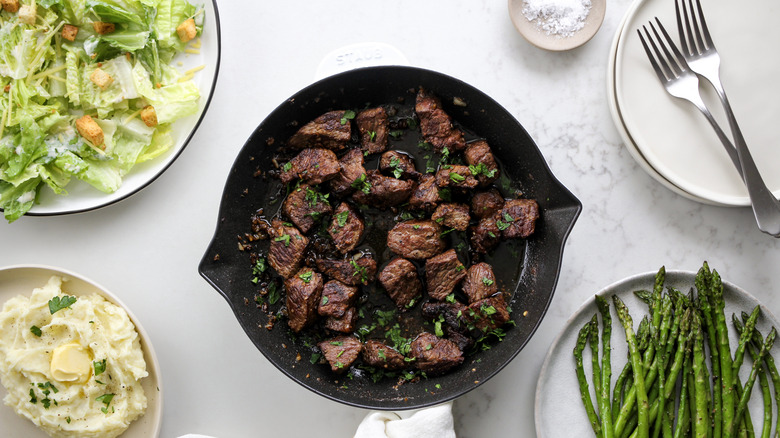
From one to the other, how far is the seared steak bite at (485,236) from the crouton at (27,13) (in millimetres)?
3456

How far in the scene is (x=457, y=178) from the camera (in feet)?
13.6

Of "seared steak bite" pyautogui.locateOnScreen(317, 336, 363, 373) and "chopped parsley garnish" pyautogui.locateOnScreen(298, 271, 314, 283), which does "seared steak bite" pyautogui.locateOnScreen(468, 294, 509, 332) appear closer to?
"seared steak bite" pyautogui.locateOnScreen(317, 336, 363, 373)

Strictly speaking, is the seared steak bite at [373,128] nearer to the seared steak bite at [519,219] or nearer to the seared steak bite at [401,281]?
the seared steak bite at [401,281]

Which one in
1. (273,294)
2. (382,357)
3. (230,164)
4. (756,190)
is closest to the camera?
(756,190)

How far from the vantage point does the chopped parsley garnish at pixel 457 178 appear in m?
4.13

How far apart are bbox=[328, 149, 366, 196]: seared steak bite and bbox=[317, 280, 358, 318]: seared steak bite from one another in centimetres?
68

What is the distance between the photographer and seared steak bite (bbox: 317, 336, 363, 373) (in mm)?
4164

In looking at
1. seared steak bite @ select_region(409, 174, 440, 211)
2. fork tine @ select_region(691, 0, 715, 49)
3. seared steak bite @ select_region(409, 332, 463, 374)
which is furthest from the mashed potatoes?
fork tine @ select_region(691, 0, 715, 49)

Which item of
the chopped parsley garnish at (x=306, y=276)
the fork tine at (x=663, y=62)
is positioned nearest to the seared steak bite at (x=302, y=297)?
the chopped parsley garnish at (x=306, y=276)

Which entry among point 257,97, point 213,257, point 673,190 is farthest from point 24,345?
point 673,190

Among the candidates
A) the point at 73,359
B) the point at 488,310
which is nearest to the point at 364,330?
the point at 488,310

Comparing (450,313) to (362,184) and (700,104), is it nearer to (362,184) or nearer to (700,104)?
(362,184)

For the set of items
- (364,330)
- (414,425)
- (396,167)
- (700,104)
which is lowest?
(414,425)

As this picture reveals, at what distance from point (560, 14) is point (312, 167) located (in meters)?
2.10
